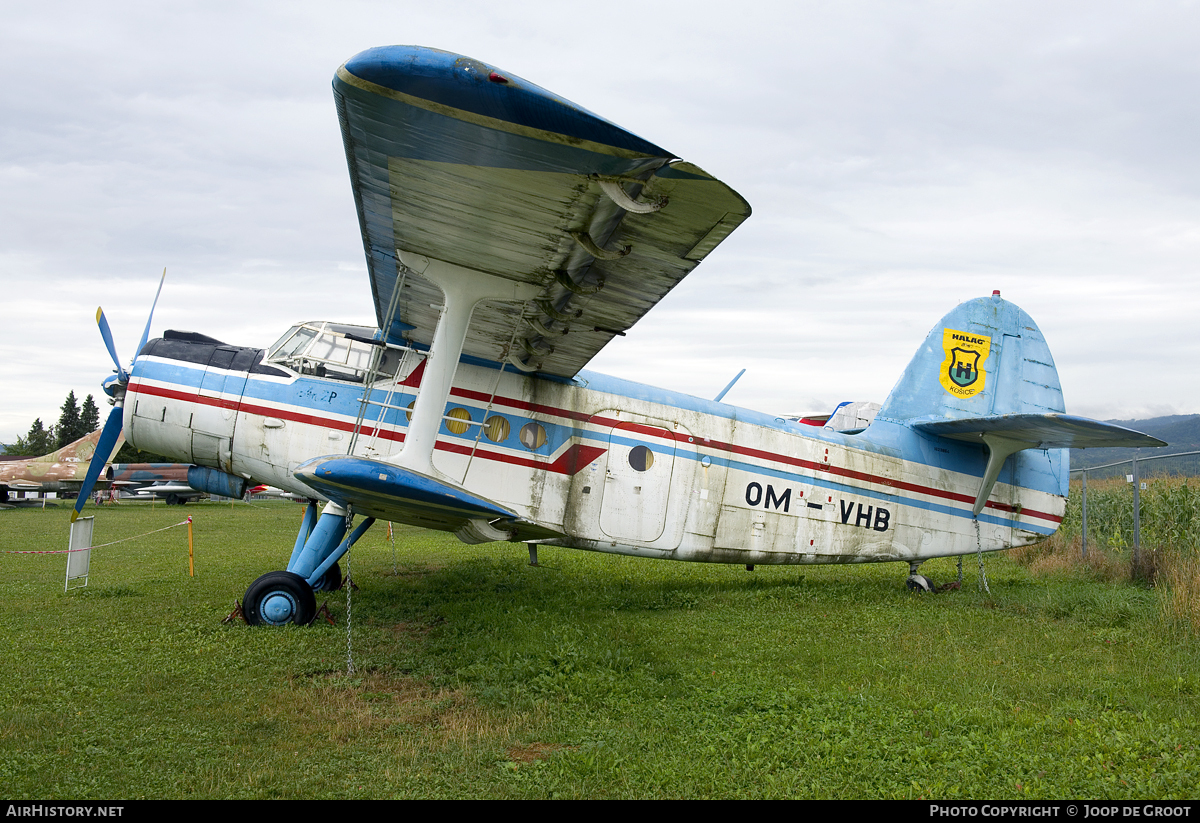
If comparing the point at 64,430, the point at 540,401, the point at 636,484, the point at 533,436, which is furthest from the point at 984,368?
the point at 64,430

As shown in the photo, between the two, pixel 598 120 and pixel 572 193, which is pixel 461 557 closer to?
pixel 572 193

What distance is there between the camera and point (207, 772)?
3.88 meters

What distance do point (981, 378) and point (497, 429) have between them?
6.32 metres

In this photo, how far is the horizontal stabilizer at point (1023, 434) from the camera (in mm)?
7754

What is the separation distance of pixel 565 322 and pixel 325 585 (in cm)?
524

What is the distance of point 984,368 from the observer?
9758mm

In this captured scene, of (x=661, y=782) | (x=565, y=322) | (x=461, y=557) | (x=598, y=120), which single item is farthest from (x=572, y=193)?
(x=461, y=557)

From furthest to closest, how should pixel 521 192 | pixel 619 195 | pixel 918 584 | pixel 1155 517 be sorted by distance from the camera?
pixel 1155 517 < pixel 918 584 < pixel 521 192 < pixel 619 195

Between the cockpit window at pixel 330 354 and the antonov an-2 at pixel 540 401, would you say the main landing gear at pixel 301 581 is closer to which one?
the antonov an-2 at pixel 540 401

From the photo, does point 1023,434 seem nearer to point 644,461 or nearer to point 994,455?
point 994,455

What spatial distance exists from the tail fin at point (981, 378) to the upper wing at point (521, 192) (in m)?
4.95

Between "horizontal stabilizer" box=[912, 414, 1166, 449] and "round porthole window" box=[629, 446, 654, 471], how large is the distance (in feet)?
12.3

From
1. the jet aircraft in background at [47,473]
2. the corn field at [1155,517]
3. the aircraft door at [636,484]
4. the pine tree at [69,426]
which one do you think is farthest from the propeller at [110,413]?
the pine tree at [69,426]

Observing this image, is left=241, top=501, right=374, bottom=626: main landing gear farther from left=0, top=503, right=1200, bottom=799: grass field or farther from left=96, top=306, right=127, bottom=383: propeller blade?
left=96, top=306, right=127, bottom=383: propeller blade
